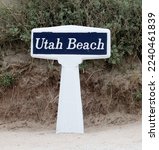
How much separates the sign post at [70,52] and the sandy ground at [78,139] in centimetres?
23

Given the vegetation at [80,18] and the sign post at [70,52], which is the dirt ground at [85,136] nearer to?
the sign post at [70,52]

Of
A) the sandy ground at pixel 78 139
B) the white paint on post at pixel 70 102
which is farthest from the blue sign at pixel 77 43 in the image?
the sandy ground at pixel 78 139

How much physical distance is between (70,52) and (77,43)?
0.47 feet

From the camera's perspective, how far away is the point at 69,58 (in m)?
6.83

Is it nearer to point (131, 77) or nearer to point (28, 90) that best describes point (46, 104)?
point (28, 90)

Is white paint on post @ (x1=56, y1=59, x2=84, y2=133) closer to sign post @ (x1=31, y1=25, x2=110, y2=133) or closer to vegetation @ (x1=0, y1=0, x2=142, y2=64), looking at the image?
sign post @ (x1=31, y1=25, x2=110, y2=133)

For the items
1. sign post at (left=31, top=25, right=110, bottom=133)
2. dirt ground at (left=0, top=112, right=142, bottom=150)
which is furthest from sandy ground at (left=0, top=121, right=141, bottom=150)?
sign post at (left=31, top=25, right=110, bottom=133)

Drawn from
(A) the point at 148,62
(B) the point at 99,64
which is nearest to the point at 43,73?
(B) the point at 99,64

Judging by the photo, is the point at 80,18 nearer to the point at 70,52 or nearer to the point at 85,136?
the point at 70,52

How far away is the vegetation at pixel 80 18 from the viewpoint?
7.93 m

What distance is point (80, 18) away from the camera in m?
7.96

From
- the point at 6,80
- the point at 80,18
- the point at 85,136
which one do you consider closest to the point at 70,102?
the point at 85,136

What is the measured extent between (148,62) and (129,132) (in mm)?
1175

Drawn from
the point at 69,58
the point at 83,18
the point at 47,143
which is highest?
the point at 83,18
